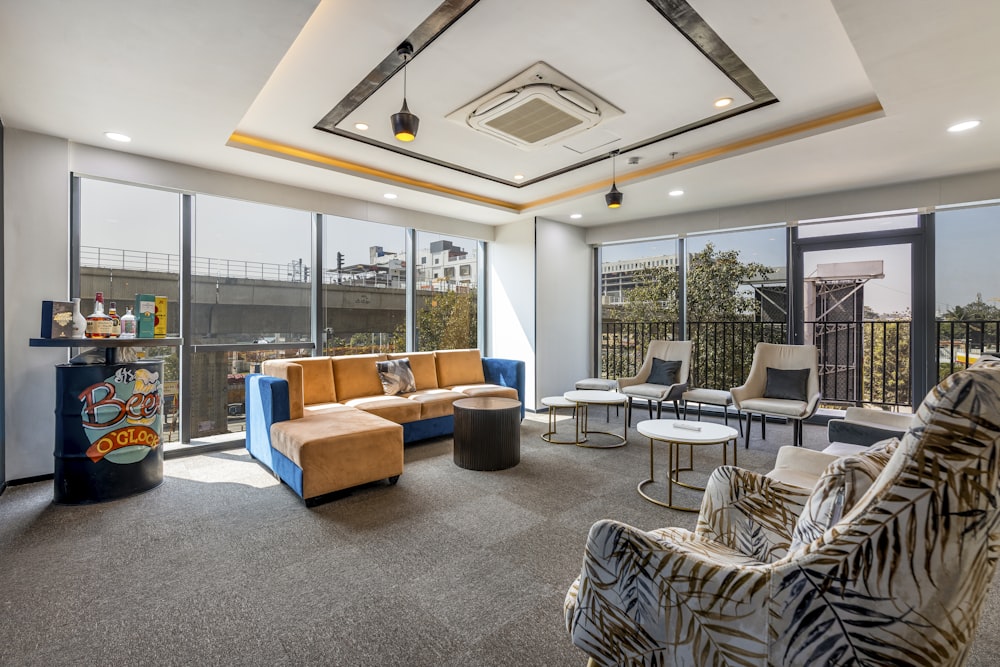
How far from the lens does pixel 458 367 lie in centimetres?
528

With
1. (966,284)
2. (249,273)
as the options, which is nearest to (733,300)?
(966,284)

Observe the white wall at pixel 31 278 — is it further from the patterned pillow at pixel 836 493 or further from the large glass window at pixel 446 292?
the patterned pillow at pixel 836 493

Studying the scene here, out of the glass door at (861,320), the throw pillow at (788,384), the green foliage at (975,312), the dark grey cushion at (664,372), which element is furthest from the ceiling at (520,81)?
the dark grey cushion at (664,372)

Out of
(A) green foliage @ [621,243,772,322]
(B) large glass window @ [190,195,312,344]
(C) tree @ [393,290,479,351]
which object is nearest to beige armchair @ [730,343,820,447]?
(A) green foliage @ [621,243,772,322]

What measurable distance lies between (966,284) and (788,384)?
1.83 metres

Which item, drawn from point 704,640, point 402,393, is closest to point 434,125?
point 402,393

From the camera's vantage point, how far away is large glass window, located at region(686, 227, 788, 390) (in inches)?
205

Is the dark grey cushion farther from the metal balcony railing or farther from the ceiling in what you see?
the ceiling

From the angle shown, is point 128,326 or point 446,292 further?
point 446,292

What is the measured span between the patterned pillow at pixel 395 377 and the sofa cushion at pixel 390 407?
0.71 feet

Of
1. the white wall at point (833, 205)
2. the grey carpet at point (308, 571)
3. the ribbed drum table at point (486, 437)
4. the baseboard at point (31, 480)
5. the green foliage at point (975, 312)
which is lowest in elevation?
the grey carpet at point (308, 571)

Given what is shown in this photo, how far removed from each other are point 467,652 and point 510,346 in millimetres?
4609

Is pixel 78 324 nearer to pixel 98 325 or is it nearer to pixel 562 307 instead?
pixel 98 325

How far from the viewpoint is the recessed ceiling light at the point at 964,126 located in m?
2.98
